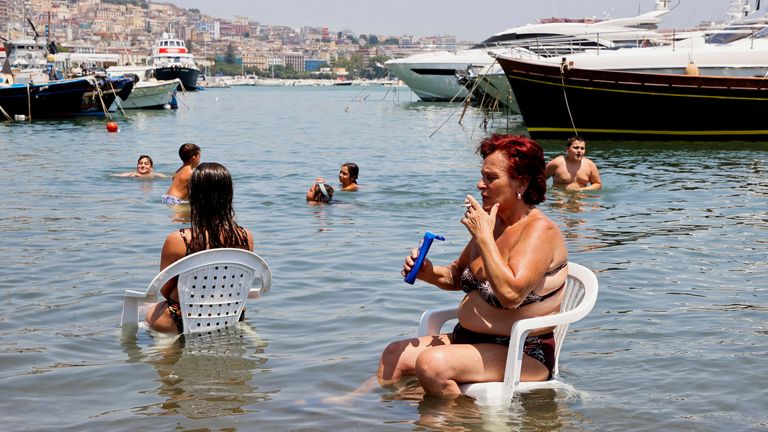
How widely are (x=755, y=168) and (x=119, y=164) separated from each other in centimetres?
1267

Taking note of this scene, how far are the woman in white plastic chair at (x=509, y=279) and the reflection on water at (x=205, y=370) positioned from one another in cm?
117

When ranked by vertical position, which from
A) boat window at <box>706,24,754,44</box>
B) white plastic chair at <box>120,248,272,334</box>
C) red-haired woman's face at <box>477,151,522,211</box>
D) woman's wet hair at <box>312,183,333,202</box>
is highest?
boat window at <box>706,24,754,44</box>

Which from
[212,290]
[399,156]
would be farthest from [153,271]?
[399,156]

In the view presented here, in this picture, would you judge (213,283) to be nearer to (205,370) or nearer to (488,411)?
(205,370)

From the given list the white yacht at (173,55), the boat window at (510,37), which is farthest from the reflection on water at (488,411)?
the white yacht at (173,55)

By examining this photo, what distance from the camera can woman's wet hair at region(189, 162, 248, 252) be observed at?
6.17 m

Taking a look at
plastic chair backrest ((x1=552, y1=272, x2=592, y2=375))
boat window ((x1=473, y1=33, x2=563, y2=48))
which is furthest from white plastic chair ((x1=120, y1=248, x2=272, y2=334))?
boat window ((x1=473, y1=33, x2=563, y2=48))

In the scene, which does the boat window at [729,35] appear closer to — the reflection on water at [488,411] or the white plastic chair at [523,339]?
the white plastic chair at [523,339]

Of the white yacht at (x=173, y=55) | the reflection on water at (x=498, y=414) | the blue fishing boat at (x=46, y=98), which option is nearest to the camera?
the reflection on water at (x=498, y=414)

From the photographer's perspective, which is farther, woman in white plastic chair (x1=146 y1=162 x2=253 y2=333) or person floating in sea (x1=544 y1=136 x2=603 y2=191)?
person floating in sea (x1=544 y1=136 x2=603 y2=191)

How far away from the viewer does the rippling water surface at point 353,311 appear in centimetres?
552

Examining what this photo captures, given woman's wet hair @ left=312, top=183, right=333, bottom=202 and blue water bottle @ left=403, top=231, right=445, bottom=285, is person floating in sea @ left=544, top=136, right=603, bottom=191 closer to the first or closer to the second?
woman's wet hair @ left=312, top=183, right=333, bottom=202

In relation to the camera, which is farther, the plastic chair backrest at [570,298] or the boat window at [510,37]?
the boat window at [510,37]

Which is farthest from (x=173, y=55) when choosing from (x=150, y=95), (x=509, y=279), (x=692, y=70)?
(x=509, y=279)
